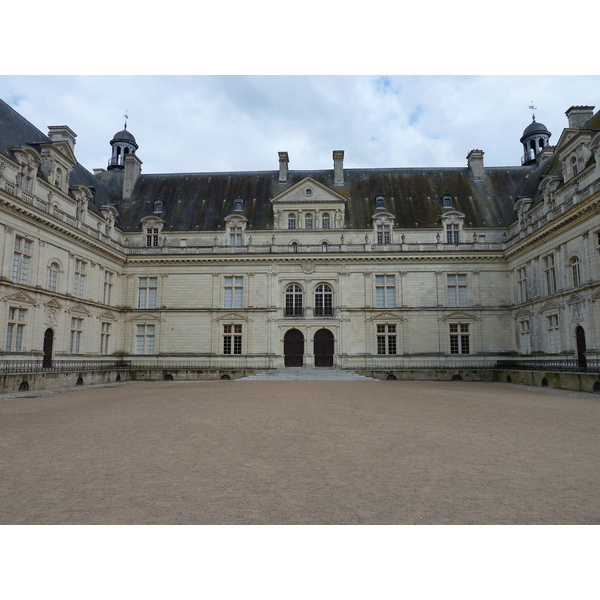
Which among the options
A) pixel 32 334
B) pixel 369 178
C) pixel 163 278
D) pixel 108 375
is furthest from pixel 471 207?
pixel 32 334

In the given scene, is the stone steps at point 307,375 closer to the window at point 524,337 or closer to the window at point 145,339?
the window at point 145,339

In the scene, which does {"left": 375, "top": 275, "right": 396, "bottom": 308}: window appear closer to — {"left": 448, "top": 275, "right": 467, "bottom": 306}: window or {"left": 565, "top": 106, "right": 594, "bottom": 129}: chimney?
{"left": 448, "top": 275, "right": 467, "bottom": 306}: window

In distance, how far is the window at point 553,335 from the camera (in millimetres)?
24953

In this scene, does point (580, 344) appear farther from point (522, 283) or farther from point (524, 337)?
point (522, 283)

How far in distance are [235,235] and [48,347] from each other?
15.3 metres

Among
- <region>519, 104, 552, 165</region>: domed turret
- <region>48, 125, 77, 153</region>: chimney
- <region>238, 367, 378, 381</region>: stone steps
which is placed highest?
<region>519, 104, 552, 165</region>: domed turret

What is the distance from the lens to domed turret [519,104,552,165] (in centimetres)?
3828

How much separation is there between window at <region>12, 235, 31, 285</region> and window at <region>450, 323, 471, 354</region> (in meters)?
27.8

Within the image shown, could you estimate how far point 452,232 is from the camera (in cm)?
3309

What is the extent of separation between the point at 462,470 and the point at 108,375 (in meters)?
25.8

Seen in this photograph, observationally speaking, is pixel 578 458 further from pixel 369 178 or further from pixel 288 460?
pixel 369 178

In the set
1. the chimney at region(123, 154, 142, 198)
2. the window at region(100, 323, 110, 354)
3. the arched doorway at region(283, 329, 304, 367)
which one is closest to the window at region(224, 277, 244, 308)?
the arched doorway at region(283, 329, 304, 367)

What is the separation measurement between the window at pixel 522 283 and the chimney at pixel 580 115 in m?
9.51

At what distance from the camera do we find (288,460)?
6.48 m
